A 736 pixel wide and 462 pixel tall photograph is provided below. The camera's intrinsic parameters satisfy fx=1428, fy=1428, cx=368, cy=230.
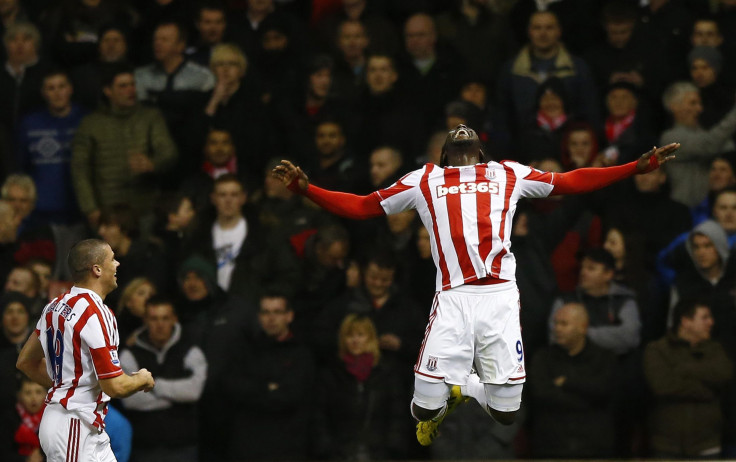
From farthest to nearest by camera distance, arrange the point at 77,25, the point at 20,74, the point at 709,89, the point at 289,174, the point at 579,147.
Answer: the point at 77,25
the point at 20,74
the point at 709,89
the point at 579,147
the point at 289,174

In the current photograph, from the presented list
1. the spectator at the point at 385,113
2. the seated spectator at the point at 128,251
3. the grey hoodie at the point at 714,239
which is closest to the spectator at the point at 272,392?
the seated spectator at the point at 128,251

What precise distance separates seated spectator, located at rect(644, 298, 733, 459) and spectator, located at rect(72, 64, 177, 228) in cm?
475

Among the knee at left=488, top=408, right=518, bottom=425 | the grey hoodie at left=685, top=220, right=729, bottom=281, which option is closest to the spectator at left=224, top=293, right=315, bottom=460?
the knee at left=488, top=408, right=518, bottom=425

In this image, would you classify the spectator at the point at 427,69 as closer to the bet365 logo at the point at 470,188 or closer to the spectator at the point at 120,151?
the spectator at the point at 120,151

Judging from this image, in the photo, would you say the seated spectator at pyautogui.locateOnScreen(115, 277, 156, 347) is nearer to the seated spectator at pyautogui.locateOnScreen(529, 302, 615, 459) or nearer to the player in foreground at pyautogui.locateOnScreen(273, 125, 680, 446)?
the seated spectator at pyautogui.locateOnScreen(529, 302, 615, 459)

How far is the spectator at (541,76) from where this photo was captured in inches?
Result: 494

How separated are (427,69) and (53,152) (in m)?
3.49

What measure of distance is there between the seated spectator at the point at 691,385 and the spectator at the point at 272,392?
8.99 feet

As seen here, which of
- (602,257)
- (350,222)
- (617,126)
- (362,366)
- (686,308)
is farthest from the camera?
(617,126)

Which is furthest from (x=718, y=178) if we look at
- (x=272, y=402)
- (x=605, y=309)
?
(x=272, y=402)

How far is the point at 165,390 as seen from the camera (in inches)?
438

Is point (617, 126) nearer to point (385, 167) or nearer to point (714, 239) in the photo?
point (714, 239)

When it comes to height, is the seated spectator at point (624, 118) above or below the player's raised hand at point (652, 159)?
above

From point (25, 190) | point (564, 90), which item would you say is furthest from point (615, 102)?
point (25, 190)
